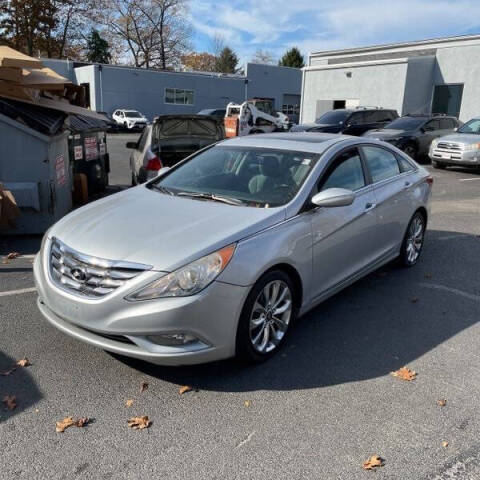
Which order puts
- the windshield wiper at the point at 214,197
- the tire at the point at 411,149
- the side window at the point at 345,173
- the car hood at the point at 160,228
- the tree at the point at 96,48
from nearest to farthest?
the car hood at the point at 160,228 < the windshield wiper at the point at 214,197 < the side window at the point at 345,173 < the tire at the point at 411,149 < the tree at the point at 96,48

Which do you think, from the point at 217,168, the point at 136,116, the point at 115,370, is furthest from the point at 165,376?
the point at 136,116

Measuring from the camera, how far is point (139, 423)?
9.46ft

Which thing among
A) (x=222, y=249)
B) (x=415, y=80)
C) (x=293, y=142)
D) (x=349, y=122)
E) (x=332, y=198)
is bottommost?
(x=222, y=249)

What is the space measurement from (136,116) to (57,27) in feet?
87.9

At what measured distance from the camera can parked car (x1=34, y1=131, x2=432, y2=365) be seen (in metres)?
→ 3.00

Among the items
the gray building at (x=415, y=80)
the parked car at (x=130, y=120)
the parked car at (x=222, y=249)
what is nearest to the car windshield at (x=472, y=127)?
the gray building at (x=415, y=80)

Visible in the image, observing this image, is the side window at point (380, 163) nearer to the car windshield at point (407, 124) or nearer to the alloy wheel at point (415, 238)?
the alloy wheel at point (415, 238)

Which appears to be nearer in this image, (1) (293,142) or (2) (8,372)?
(2) (8,372)

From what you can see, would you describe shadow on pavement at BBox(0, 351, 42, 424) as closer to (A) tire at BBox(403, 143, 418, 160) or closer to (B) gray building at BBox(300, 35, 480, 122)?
(A) tire at BBox(403, 143, 418, 160)

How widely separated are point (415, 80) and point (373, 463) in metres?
26.4

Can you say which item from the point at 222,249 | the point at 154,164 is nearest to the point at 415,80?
the point at 154,164

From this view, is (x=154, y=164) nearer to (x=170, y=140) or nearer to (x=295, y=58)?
(x=170, y=140)

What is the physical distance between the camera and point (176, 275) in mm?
2980

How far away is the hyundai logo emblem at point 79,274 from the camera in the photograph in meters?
3.13
